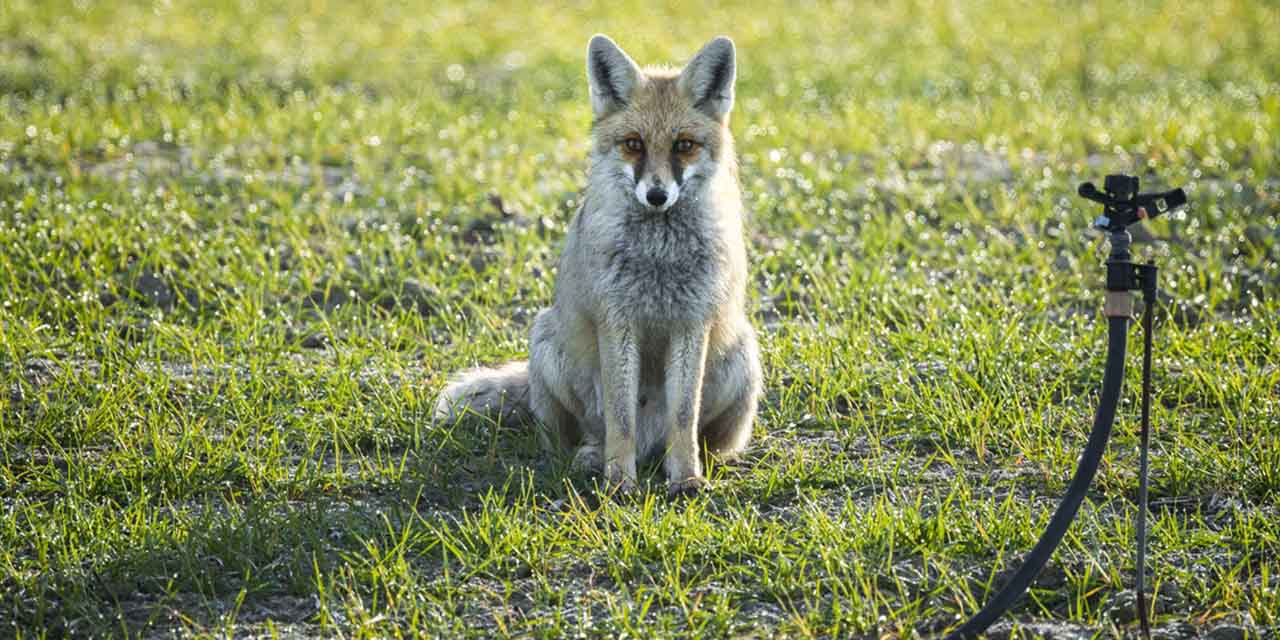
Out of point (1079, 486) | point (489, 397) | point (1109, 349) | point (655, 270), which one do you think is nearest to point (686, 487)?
point (655, 270)

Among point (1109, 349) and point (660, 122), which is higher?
point (660, 122)

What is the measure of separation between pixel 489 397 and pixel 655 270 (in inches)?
39.0

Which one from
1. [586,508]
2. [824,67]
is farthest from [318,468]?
[824,67]

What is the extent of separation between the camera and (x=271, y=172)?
8328 millimetres

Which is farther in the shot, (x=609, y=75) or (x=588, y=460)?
(x=588, y=460)

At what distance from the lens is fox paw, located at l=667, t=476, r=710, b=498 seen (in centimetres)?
466

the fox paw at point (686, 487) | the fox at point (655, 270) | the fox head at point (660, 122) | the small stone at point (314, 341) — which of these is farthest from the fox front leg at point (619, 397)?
the small stone at point (314, 341)

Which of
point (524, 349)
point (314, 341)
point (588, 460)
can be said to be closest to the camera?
point (588, 460)

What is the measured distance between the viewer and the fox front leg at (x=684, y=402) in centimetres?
466

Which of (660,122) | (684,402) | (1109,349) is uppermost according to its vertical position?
(660,122)

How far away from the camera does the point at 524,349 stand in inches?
238

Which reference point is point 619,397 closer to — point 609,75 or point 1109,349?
point 609,75

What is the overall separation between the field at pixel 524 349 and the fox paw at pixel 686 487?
0.07 meters

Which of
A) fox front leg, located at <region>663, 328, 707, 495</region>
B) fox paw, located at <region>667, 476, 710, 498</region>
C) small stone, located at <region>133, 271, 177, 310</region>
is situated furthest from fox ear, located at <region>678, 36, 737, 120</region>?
small stone, located at <region>133, 271, 177, 310</region>
